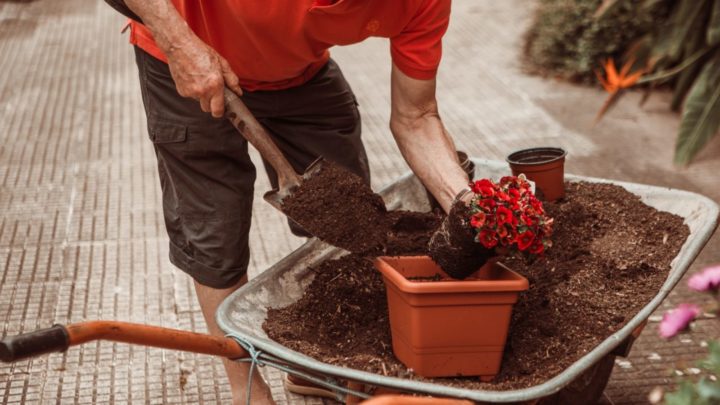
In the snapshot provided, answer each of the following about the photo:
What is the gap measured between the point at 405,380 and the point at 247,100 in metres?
1.08

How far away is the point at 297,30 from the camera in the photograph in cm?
255

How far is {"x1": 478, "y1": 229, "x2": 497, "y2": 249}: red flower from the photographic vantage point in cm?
221

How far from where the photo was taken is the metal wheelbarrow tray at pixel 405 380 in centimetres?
210

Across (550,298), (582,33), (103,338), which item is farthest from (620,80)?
(103,338)

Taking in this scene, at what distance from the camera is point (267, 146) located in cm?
253

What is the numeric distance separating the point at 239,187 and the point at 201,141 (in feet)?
0.62

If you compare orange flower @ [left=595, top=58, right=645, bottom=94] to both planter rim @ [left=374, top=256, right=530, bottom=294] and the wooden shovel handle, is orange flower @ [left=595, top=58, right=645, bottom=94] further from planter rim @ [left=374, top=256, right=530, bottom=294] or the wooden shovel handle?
planter rim @ [left=374, top=256, right=530, bottom=294]

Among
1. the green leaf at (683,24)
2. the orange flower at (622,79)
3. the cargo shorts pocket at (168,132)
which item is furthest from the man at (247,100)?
the green leaf at (683,24)

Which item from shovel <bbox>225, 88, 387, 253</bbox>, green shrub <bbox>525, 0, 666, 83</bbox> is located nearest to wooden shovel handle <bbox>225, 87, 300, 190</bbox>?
shovel <bbox>225, 88, 387, 253</bbox>

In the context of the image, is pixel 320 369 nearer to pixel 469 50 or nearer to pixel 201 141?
pixel 201 141

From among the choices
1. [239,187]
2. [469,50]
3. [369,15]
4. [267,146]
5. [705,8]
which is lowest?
[469,50]

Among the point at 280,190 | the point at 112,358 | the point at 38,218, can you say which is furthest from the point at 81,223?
the point at 280,190

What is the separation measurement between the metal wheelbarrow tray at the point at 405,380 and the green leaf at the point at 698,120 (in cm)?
177

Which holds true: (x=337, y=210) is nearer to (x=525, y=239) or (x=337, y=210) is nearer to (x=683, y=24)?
(x=525, y=239)
